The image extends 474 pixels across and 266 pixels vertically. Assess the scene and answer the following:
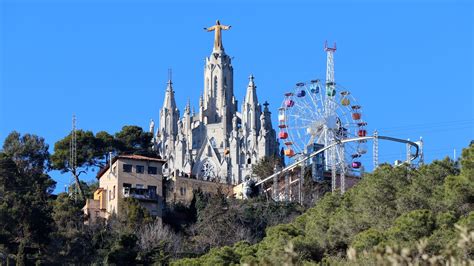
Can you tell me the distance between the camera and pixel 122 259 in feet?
199

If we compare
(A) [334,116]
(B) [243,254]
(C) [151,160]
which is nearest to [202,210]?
(C) [151,160]

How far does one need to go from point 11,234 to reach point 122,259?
6.94 metres

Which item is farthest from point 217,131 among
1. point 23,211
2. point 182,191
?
point 23,211

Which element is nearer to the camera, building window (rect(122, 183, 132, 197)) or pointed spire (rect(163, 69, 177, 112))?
building window (rect(122, 183, 132, 197))

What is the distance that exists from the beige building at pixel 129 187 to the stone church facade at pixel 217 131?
31414 millimetres

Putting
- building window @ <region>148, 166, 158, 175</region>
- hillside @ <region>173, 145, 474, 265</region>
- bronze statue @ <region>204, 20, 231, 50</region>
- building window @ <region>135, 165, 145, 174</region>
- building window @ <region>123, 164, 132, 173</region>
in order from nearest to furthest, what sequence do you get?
hillside @ <region>173, 145, 474, 265</region>, building window @ <region>123, 164, 132, 173</region>, building window @ <region>135, 165, 145, 174</region>, building window @ <region>148, 166, 158, 175</region>, bronze statue @ <region>204, 20, 231, 50</region>

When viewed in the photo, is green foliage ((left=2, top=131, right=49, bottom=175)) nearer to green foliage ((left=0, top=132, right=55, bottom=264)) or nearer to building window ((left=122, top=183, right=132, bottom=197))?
green foliage ((left=0, top=132, right=55, bottom=264))

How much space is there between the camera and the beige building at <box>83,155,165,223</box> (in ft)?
253

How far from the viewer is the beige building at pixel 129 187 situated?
77062 millimetres

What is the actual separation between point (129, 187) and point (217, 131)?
4655cm

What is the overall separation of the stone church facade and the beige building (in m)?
31.4

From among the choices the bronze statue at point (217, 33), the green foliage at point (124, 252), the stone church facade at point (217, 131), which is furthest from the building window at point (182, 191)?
the bronze statue at point (217, 33)

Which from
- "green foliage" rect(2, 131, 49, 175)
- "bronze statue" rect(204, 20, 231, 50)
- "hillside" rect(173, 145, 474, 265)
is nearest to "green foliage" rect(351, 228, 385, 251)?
"hillside" rect(173, 145, 474, 265)

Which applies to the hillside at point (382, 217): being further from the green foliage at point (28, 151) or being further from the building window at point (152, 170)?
the green foliage at point (28, 151)
